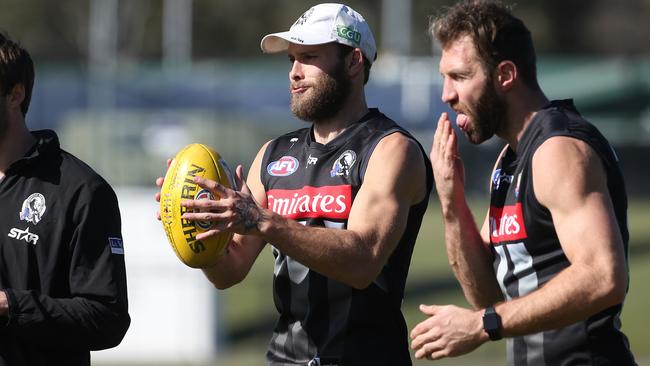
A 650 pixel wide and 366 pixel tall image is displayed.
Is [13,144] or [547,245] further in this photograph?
[13,144]

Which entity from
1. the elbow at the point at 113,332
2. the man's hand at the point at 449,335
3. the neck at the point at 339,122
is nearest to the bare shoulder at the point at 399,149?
the neck at the point at 339,122

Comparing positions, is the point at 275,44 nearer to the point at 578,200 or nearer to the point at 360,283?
the point at 360,283

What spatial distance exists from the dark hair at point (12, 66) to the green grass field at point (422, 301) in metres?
8.69

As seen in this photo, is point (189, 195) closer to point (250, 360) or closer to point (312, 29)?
point (312, 29)

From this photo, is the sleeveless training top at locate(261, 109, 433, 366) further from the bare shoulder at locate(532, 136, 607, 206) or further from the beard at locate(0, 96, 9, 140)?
the beard at locate(0, 96, 9, 140)

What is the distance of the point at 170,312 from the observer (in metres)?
13.3

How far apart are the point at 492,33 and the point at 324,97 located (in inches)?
32.5

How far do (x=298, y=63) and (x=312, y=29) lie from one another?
0.53 feet

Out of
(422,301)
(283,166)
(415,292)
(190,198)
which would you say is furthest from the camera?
(415,292)

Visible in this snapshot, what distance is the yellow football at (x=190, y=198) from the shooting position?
4.88 meters

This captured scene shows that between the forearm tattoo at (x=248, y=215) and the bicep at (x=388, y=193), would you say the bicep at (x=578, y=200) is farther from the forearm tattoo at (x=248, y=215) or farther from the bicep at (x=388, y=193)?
the forearm tattoo at (x=248, y=215)

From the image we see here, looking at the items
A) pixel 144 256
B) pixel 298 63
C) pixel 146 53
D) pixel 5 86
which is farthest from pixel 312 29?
pixel 146 53

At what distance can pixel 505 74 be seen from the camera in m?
4.86

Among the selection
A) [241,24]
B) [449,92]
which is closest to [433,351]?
[449,92]
